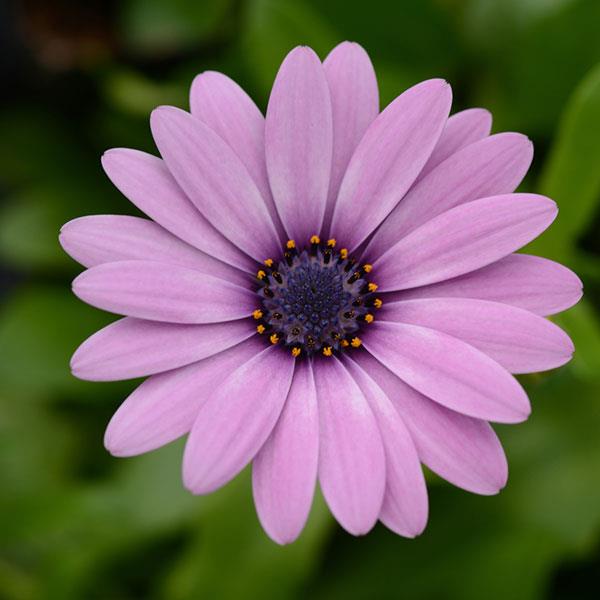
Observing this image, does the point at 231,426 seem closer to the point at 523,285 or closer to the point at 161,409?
the point at 161,409

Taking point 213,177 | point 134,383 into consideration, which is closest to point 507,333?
point 213,177

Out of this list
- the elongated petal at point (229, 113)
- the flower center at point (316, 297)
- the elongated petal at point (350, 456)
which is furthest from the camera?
the flower center at point (316, 297)

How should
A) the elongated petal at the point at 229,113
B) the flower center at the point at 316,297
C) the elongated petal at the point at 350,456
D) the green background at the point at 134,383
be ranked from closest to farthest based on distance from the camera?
1. the elongated petal at the point at 350,456
2. the elongated petal at the point at 229,113
3. the flower center at the point at 316,297
4. the green background at the point at 134,383

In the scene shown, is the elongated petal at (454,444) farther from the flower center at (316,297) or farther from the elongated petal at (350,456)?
the flower center at (316,297)

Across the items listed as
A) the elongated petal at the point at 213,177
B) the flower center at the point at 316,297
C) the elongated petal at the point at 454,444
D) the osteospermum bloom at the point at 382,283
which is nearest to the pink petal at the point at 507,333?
the osteospermum bloom at the point at 382,283

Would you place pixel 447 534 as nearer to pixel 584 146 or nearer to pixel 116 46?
pixel 584 146

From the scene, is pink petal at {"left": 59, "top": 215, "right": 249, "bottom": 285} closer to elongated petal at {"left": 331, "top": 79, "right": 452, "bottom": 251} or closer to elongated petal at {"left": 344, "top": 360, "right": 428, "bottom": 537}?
elongated petal at {"left": 331, "top": 79, "right": 452, "bottom": 251}

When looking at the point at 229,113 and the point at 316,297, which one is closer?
the point at 229,113
